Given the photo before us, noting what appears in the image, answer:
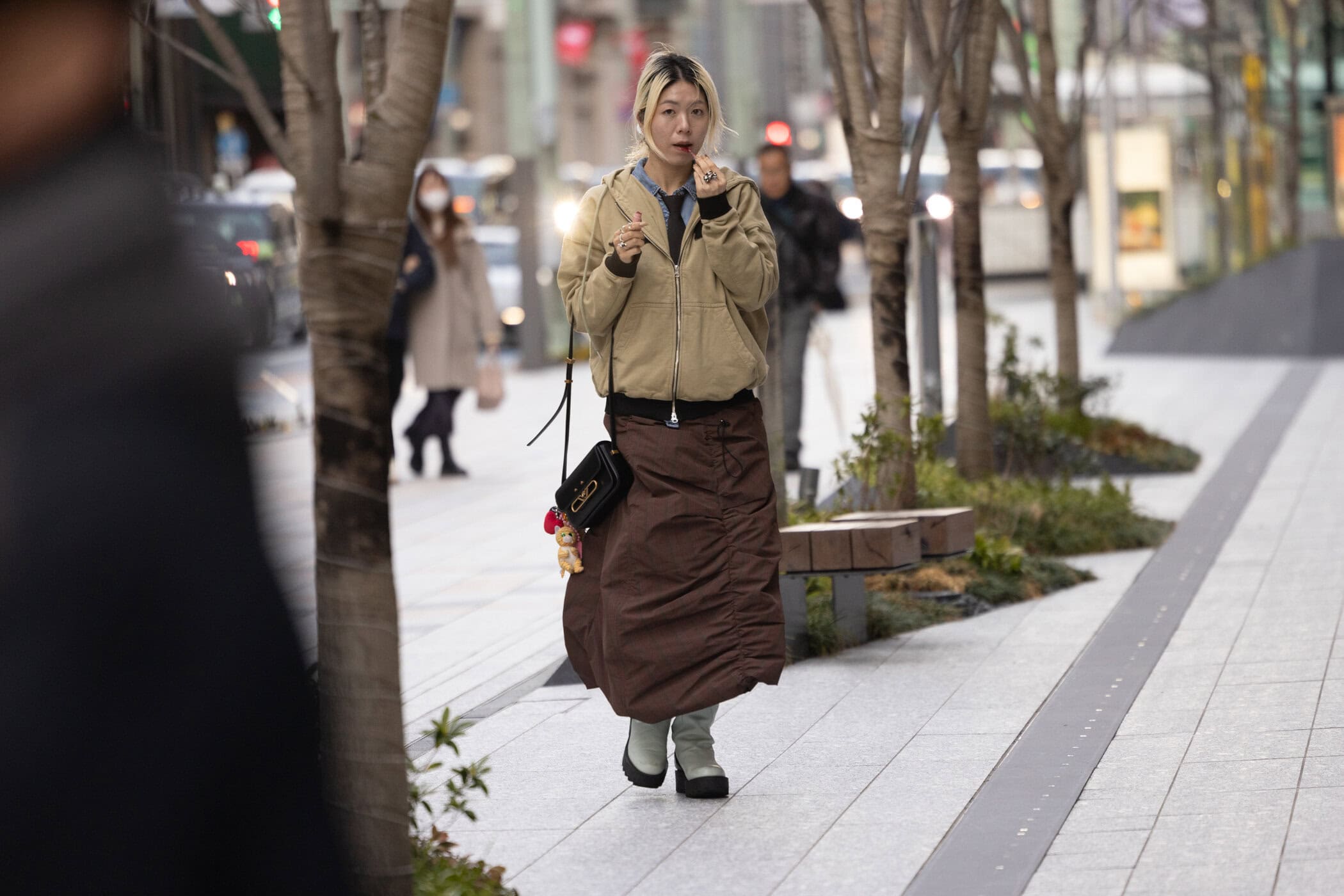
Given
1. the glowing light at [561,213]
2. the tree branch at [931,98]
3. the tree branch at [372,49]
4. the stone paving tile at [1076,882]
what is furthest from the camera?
the glowing light at [561,213]

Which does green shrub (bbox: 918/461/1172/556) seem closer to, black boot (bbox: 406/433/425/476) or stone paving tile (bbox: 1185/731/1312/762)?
stone paving tile (bbox: 1185/731/1312/762)

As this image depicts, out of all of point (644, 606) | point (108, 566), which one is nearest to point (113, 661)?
point (108, 566)

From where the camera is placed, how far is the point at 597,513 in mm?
4926

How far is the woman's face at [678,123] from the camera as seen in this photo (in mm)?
4938

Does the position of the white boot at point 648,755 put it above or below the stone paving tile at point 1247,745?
above

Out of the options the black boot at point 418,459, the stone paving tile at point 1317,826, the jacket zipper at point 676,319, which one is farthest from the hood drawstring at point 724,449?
the black boot at point 418,459

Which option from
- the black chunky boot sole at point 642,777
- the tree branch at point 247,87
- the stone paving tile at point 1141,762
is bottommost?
the stone paving tile at point 1141,762

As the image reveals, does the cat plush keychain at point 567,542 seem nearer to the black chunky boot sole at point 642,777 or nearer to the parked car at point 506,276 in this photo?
the black chunky boot sole at point 642,777

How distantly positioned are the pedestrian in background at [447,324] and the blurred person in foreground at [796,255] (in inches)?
91.3

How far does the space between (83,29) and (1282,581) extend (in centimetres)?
702

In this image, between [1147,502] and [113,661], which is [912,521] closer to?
[1147,502]

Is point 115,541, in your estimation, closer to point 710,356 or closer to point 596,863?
point 596,863

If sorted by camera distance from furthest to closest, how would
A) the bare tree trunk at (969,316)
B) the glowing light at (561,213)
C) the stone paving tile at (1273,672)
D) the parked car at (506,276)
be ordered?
the parked car at (506,276)
the glowing light at (561,213)
the bare tree trunk at (969,316)
the stone paving tile at (1273,672)

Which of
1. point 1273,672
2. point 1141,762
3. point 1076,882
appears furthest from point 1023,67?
point 1076,882
